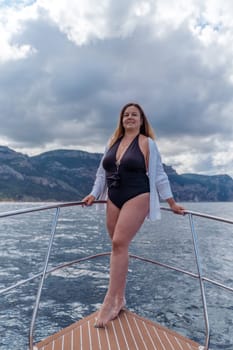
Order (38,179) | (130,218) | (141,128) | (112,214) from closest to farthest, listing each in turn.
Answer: (130,218) < (112,214) < (141,128) < (38,179)

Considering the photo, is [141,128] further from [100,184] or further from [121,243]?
[121,243]

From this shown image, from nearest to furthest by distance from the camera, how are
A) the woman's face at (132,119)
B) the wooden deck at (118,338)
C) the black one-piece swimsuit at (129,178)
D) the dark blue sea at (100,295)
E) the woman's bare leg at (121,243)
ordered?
the wooden deck at (118,338)
the woman's bare leg at (121,243)
the black one-piece swimsuit at (129,178)
the woman's face at (132,119)
the dark blue sea at (100,295)

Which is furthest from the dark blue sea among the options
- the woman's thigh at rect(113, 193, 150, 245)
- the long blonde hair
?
the long blonde hair

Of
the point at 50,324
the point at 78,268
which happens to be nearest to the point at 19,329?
the point at 50,324

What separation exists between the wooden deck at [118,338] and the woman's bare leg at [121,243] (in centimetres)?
15

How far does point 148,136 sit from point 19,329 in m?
3.52

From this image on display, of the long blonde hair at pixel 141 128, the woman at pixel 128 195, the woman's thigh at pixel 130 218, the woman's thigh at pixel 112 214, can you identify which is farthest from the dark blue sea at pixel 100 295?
the long blonde hair at pixel 141 128

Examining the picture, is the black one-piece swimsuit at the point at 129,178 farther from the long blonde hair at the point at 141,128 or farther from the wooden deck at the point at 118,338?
the wooden deck at the point at 118,338

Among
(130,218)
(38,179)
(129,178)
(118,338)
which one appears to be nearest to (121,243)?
(130,218)

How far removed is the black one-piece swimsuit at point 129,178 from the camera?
3.05m

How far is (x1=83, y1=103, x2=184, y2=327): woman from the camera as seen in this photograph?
2.95 meters

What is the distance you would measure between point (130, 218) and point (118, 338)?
106 centimetres

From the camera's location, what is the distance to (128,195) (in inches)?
120

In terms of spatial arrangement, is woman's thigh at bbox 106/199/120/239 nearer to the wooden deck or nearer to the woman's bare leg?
Answer: the woman's bare leg
